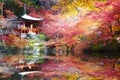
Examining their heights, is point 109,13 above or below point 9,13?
below

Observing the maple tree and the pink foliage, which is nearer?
the maple tree

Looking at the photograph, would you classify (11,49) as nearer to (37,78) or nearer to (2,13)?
(2,13)

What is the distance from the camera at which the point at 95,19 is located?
65.5 ft

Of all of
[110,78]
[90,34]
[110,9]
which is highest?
[110,9]

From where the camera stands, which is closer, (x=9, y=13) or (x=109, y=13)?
(x=109, y=13)

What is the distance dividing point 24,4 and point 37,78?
69.5ft

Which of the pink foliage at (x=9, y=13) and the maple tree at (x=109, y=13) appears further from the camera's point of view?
the pink foliage at (x=9, y=13)

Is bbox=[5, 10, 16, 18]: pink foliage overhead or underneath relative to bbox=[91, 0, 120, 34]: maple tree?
overhead

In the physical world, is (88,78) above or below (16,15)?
below

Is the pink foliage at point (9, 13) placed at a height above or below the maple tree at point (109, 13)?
above

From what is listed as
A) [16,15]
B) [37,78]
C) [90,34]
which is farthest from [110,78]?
[16,15]

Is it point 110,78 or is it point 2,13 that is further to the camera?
point 2,13

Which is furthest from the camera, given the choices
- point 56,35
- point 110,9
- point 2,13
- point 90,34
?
point 2,13

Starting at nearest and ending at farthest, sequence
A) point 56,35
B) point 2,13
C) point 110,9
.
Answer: point 110,9
point 56,35
point 2,13
